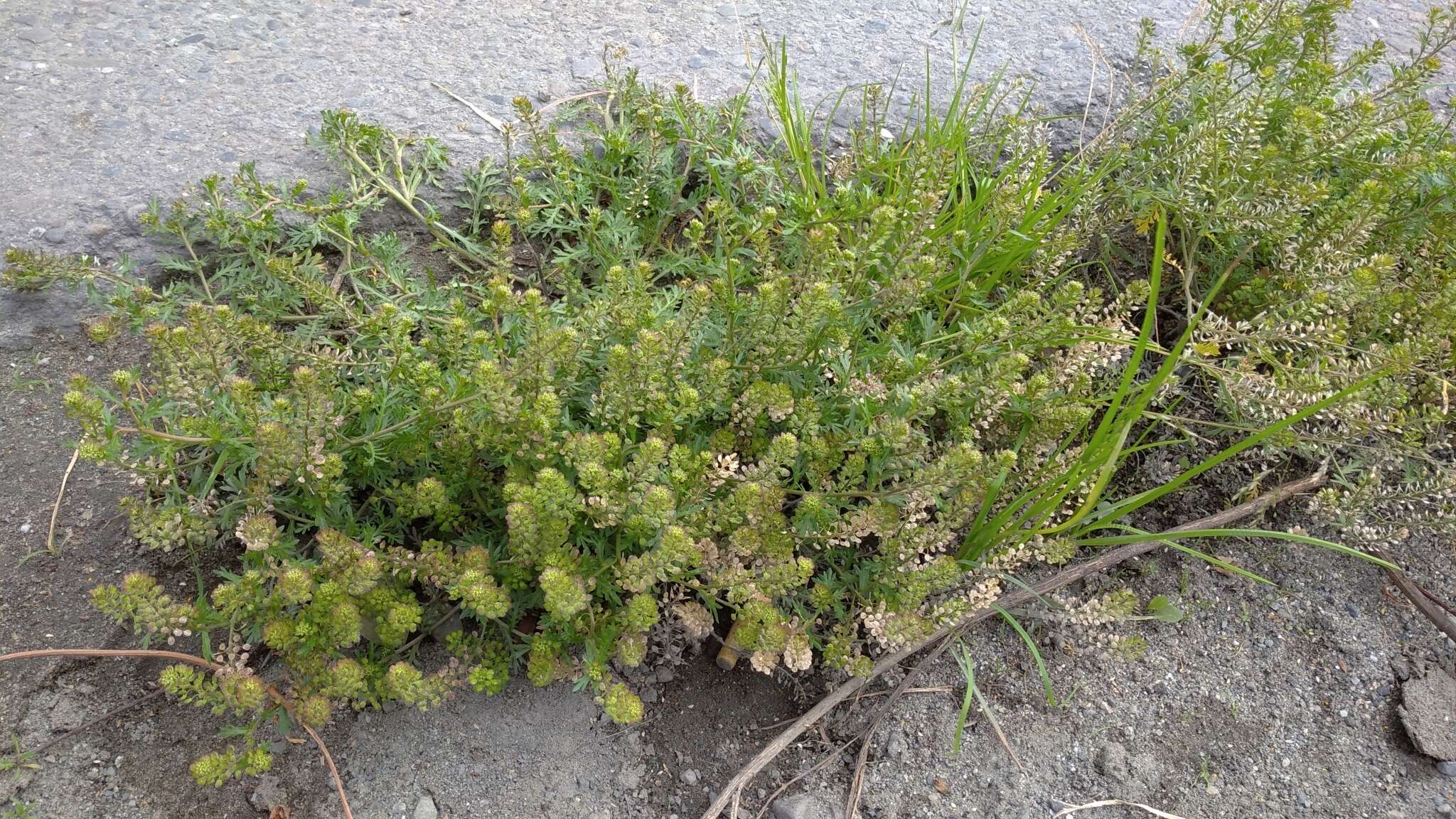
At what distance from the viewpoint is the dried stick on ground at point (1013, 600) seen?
2.36 m

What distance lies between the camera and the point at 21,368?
9.17ft

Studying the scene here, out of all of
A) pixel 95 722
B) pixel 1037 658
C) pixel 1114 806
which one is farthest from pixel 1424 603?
pixel 95 722

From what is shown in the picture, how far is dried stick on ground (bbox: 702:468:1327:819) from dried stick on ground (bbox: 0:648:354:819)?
2.61ft

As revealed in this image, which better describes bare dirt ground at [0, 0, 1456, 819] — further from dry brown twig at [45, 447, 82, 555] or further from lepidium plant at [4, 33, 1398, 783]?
lepidium plant at [4, 33, 1398, 783]

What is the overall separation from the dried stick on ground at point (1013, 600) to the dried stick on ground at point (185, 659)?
31.3 inches

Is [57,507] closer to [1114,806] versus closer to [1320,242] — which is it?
[1114,806]

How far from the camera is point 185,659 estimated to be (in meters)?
2.16

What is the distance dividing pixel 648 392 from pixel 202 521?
3.16 feet

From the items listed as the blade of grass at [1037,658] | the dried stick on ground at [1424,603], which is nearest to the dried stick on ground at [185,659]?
the blade of grass at [1037,658]

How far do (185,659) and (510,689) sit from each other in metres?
0.69

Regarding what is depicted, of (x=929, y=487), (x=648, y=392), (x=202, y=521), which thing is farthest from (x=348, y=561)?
(x=929, y=487)

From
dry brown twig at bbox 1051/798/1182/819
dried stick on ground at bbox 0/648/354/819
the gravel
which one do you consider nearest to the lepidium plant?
dried stick on ground at bbox 0/648/354/819

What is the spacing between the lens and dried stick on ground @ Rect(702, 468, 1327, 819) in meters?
2.36

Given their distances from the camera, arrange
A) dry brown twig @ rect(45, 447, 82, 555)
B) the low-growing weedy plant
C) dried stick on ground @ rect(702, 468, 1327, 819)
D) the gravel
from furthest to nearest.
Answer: the low-growing weedy plant, dry brown twig @ rect(45, 447, 82, 555), dried stick on ground @ rect(702, 468, 1327, 819), the gravel
